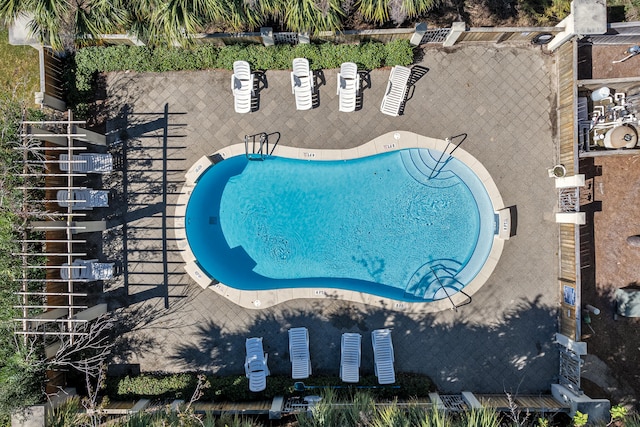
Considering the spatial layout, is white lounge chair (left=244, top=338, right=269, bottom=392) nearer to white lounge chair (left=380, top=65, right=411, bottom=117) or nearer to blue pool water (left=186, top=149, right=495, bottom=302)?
blue pool water (left=186, top=149, right=495, bottom=302)

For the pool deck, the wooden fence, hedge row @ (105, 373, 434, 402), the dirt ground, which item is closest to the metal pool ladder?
the pool deck

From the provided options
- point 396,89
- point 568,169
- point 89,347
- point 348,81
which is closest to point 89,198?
point 89,347

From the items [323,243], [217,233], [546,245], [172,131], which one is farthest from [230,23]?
[546,245]

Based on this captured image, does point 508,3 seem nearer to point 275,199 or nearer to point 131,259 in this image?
point 275,199

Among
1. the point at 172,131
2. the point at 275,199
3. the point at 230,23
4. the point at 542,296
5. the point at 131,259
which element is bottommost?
the point at 542,296

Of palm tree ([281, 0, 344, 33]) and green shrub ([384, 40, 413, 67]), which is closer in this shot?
palm tree ([281, 0, 344, 33])

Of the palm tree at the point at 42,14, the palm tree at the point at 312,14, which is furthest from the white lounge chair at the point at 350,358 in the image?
the palm tree at the point at 42,14

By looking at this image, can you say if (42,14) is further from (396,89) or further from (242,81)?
(396,89)

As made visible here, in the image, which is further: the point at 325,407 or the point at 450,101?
the point at 450,101
